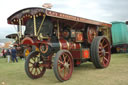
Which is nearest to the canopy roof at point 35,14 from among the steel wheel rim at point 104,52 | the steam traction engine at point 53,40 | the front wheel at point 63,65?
the steam traction engine at point 53,40

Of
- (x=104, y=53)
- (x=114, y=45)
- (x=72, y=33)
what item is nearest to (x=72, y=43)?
(x=72, y=33)

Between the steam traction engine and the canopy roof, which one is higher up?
the canopy roof

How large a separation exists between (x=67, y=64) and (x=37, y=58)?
1083 mm

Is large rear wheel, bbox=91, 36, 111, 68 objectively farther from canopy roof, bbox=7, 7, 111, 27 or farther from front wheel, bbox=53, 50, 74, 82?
front wheel, bbox=53, 50, 74, 82

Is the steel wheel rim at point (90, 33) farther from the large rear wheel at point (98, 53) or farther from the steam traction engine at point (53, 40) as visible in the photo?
the large rear wheel at point (98, 53)

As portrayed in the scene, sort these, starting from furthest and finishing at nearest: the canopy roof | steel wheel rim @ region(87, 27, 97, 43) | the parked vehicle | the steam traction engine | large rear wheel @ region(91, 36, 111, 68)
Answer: the parked vehicle
steel wheel rim @ region(87, 27, 97, 43)
large rear wheel @ region(91, 36, 111, 68)
the steam traction engine
the canopy roof

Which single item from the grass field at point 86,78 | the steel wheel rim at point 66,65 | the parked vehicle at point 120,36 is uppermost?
the parked vehicle at point 120,36

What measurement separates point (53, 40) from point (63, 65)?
34.0 inches

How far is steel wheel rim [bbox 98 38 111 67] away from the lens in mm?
5473

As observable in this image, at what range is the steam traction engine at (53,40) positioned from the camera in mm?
3949

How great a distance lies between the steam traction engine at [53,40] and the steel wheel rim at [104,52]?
0.01 meters

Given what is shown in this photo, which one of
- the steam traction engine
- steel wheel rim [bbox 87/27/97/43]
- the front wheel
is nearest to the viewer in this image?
the front wheel

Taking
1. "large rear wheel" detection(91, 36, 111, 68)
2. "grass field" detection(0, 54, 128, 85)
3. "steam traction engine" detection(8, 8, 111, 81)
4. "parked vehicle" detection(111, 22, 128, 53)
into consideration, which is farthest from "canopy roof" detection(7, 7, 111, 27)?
"parked vehicle" detection(111, 22, 128, 53)

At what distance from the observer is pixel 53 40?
4414 millimetres
